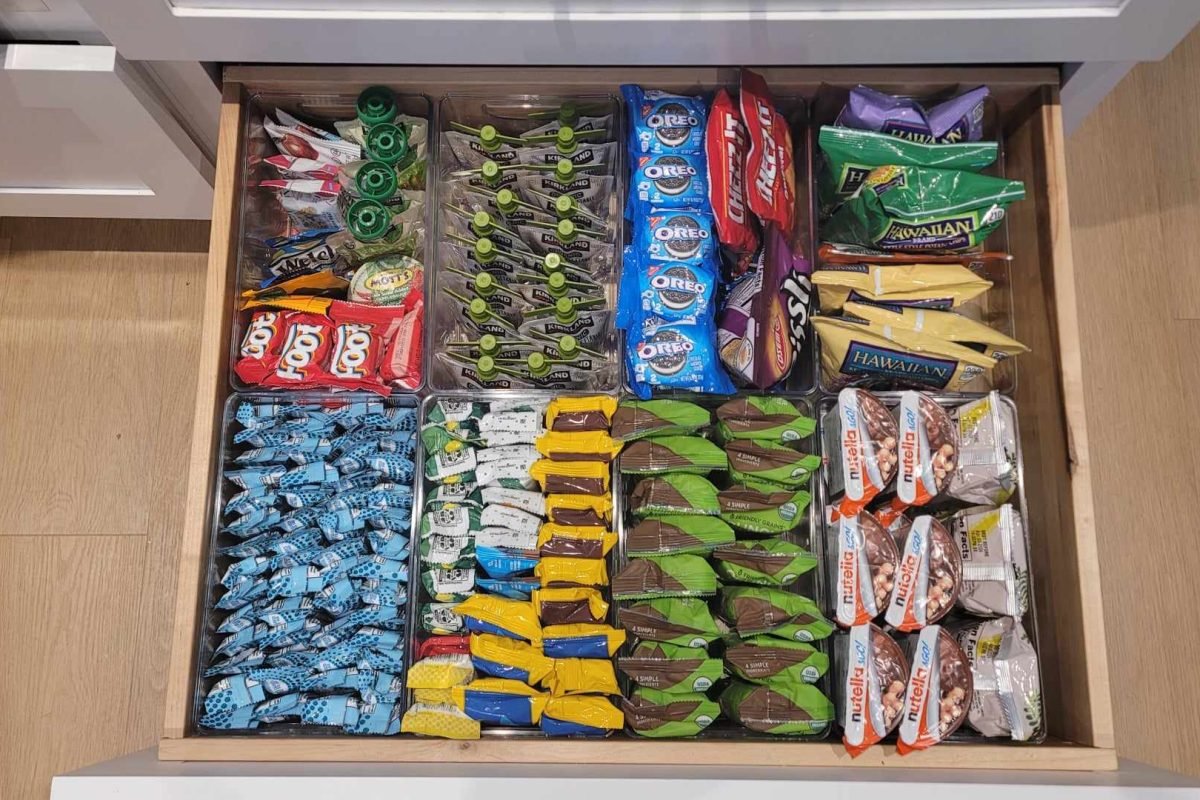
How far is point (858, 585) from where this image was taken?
1.06 meters

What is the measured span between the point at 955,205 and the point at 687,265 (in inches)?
14.5

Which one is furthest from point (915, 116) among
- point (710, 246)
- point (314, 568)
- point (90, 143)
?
point (90, 143)

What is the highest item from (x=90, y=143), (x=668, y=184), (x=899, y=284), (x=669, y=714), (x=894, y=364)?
(x=90, y=143)

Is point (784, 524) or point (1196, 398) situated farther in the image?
point (1196, 398)

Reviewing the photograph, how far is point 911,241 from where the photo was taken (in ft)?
3.87

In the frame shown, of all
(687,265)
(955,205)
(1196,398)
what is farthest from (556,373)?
(1196,398)

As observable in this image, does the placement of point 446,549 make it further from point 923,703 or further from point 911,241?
point 911,241

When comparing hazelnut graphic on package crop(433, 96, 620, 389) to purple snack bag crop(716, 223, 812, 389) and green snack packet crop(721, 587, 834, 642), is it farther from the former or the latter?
green snack packet crop(721, 587, 834, 642)

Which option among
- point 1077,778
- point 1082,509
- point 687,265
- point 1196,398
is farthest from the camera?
point 1196,398

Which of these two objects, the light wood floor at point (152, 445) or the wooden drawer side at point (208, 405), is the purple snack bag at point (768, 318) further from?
the light wood floor at point (152, 445)

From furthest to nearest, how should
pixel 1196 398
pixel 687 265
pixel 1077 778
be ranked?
pixel 1196 398
pixel 687 265
pixel 1077 778

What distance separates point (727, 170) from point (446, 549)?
25.5 inches

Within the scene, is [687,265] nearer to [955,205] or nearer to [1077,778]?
[955,205]

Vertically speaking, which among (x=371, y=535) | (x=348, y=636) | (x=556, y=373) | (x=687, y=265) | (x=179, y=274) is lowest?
(x=348, y=636)
